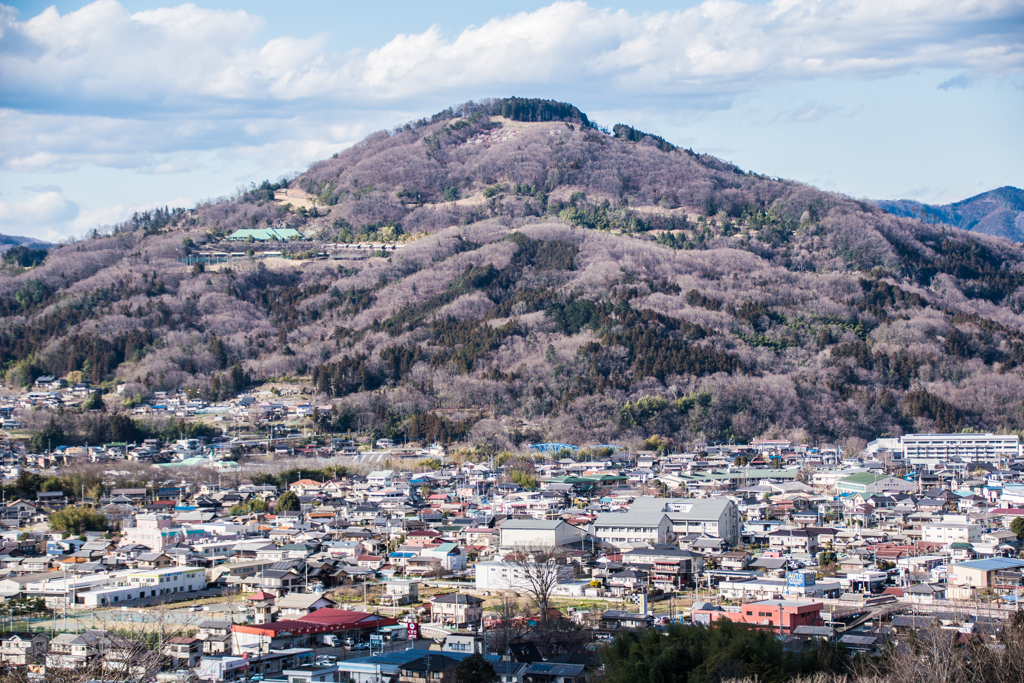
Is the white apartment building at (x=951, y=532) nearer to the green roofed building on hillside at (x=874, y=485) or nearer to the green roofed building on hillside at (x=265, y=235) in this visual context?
the green roofed building on hillside at (x=874, y=485)

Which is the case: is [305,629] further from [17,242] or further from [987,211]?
[987,211]

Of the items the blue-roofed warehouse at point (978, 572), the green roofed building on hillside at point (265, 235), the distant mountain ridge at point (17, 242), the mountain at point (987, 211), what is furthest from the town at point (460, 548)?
the mountain at point (987, 211)

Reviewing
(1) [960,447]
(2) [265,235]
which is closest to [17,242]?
(2) [265,235]

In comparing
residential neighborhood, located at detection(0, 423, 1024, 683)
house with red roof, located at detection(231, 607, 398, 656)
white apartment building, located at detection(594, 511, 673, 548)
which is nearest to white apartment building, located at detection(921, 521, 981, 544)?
residential neighborhood, located at detection(0, 423, 1024, 683)

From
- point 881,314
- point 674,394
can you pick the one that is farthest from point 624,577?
point 881,314

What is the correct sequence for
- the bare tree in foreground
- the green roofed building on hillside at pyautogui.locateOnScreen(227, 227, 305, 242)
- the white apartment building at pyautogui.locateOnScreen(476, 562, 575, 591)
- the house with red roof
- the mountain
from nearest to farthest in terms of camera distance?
the house with red roof < the bare tree in foreground < the white apartment building at pyautogui.locateOnScreen(476, 562, 575, 591) < the green roofed building on hillside at pyautogui.locateOnScreen(227, 227, 305, 242) < the mountain

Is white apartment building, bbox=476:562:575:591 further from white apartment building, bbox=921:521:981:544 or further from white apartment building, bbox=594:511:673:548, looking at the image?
white apartment building, bbox=921:521:981:544

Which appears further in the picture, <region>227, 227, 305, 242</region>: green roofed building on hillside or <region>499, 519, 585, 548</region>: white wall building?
<region>227, 227, 305, 242</region>: green roofed building on hillside
